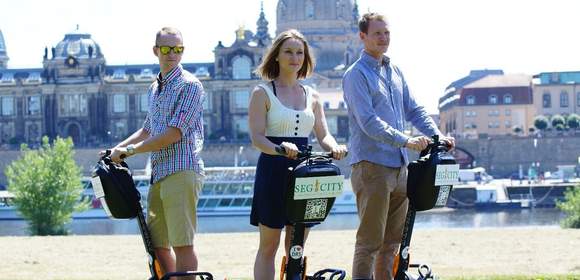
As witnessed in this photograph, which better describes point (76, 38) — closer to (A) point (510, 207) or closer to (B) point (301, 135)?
(A) point (510, 207)

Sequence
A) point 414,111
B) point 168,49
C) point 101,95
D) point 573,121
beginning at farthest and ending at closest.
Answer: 1. point 573,121
2. point 101,95
3. point 414,111
4. point 168,49

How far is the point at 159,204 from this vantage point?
271 inches

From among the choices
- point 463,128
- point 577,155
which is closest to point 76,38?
point 463,128

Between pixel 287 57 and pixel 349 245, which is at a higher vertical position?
pixel 287 57

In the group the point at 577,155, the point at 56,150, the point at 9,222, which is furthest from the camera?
the point at 577,155

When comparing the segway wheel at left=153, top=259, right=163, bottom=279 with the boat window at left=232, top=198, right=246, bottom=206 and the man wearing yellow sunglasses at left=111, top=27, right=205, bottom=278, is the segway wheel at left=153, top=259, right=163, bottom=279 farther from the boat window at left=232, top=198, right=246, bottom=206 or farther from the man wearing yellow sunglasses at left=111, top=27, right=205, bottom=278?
the boat window at left=232, top=198, right=246, bottom=206

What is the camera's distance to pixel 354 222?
50.4 meters

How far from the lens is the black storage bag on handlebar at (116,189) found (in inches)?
255

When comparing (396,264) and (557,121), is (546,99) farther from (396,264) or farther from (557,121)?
(396,264)

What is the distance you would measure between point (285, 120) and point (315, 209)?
2.21 feet

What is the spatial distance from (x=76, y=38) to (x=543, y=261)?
75119mm

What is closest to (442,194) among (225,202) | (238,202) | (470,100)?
(238,202)

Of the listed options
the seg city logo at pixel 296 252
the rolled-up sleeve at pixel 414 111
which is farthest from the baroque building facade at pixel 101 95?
the seg city logo at pixel 296 252

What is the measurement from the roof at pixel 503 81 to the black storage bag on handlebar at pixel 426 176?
84.3m
